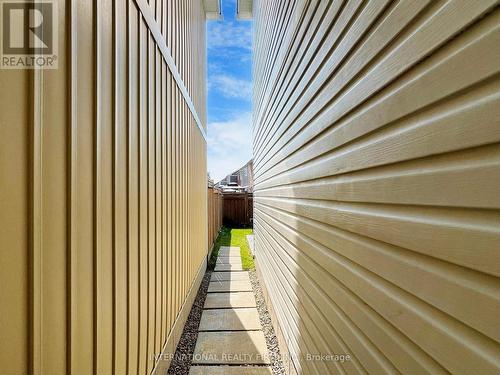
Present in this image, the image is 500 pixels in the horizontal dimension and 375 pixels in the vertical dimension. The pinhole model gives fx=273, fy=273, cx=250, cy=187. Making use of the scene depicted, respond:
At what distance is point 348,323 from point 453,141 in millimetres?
961

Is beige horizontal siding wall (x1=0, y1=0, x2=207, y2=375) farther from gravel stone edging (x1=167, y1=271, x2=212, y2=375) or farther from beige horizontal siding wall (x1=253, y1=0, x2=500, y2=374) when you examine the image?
beige horizontal siding wall (x1=253, y1=0, x2=500, y2=374)

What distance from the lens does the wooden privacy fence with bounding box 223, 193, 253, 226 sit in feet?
43.4

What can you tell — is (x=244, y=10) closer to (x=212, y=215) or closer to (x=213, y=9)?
(x=213, y=9)

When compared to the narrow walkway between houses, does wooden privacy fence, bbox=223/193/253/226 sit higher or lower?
higher

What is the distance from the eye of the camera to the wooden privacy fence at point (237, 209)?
1322cm

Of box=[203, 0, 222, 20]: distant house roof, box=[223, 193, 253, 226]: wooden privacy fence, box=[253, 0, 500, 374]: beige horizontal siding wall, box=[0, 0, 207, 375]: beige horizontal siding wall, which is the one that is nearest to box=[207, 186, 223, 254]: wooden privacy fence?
box=[203, 0, 222, 20]: distant house roof

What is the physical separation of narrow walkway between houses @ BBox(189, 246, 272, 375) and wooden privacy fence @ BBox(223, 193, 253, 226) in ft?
27.0

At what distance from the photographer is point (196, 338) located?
305 cm

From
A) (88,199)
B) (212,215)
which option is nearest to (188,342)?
(88,199)

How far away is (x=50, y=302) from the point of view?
92cm

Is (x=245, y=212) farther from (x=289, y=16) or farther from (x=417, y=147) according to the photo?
(x=417, y=147)

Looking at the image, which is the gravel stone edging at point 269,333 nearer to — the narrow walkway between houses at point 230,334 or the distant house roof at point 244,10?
the narrow walkway between houses at point 230,334

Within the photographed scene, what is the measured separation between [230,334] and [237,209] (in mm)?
10225

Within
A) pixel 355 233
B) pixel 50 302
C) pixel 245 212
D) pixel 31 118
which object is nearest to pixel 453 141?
pixel 355 233
